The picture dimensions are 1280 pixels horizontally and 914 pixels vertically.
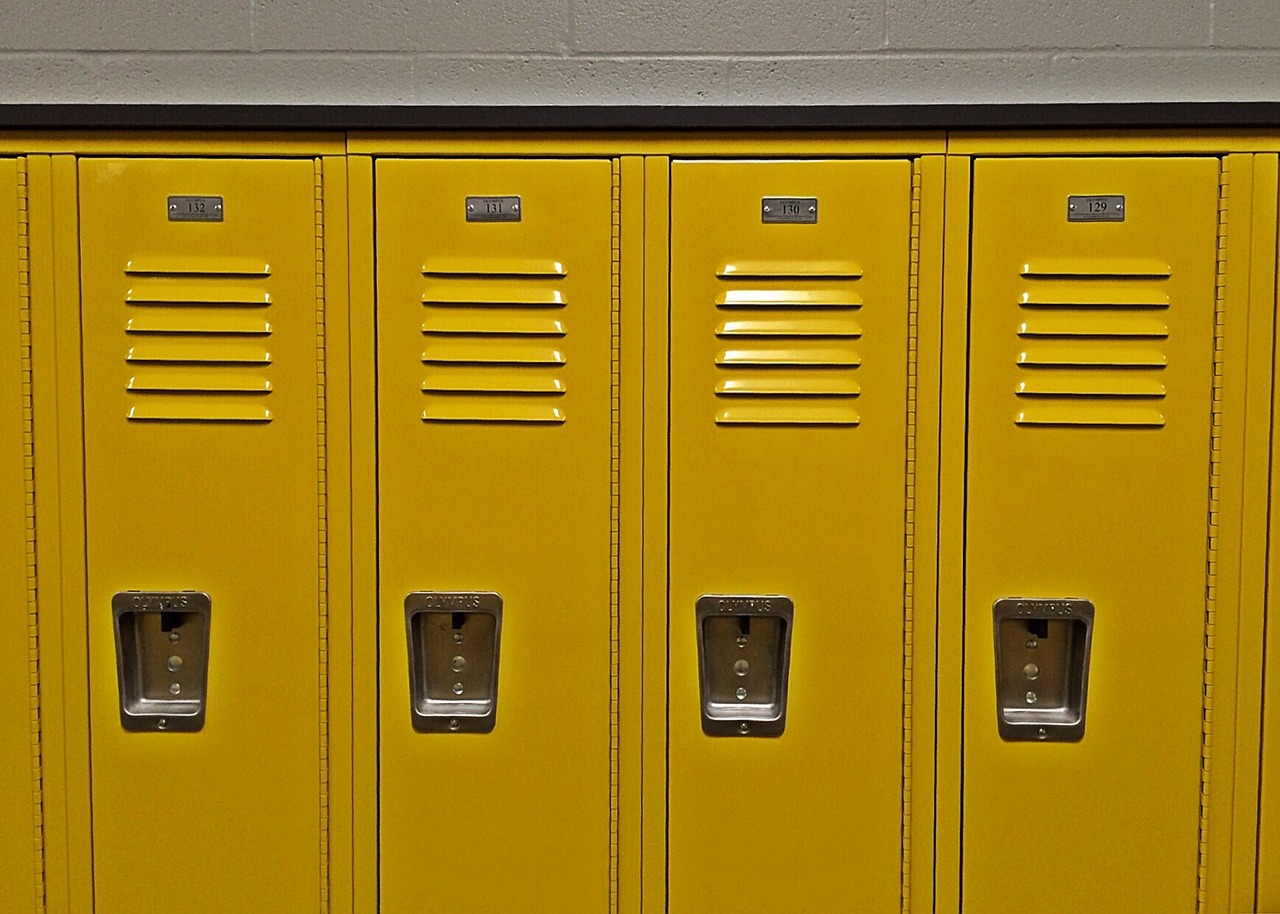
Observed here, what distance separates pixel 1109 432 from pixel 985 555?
30 cm

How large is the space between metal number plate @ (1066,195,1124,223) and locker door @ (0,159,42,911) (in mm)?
1838

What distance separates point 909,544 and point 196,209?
1390mm

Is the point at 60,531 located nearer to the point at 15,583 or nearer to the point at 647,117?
the point at 15,583

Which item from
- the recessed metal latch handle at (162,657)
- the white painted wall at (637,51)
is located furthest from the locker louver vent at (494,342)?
the white painted wall at (637,51)

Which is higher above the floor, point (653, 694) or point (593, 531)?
point (593, 531)

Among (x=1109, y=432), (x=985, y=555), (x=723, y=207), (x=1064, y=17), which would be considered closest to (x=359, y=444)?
(x=723, y=207)

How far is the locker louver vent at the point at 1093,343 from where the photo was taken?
1.66 m

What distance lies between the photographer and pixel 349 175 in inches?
66.2

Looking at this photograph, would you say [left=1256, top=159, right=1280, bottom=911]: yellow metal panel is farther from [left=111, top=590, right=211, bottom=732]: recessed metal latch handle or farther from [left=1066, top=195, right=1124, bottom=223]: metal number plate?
[left=111, top=590, right=211, bottom=732]: recessed metal latch handle

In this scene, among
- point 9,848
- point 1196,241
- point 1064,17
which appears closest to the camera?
point 1196,241

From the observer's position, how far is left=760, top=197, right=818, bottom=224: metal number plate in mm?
1662

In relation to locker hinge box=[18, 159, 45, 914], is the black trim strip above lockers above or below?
above

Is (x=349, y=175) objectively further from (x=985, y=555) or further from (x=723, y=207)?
(x=985, y=555)

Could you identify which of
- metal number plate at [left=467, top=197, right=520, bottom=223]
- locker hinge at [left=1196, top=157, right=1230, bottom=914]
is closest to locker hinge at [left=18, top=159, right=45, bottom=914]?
metal number plate at [left=467, top=197, right=520, bottom=223]
